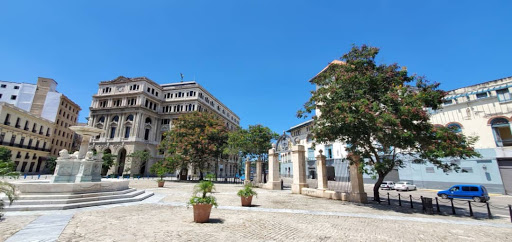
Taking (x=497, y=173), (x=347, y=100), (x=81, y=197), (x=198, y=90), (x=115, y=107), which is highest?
(x=198, y=90)

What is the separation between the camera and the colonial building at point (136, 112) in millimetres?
46375

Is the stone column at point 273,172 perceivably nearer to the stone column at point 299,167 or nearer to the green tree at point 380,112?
the stone column at point 299,167

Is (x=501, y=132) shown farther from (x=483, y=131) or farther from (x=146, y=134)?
(x=146, y=134)

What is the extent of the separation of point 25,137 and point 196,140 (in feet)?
124

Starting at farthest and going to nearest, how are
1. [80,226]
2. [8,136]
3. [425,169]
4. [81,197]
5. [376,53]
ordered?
[8,136] → [425,169] → [376,53] → [81,197] → [80,226]

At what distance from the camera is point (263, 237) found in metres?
6.04

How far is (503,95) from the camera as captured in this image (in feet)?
74.0

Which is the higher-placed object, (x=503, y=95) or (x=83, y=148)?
(x=503, y=95)

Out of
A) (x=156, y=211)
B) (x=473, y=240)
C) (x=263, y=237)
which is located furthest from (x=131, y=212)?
(x=473, y=240)

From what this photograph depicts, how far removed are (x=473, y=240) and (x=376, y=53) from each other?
1055 centimetres

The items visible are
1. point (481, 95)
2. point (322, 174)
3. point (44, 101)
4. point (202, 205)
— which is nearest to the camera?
point (202, 205)

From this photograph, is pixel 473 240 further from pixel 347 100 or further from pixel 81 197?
pixel 81 197

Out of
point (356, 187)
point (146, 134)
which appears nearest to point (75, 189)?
point (356, 187)

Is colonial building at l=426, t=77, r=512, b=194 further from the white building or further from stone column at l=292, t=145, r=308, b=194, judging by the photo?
the white building
